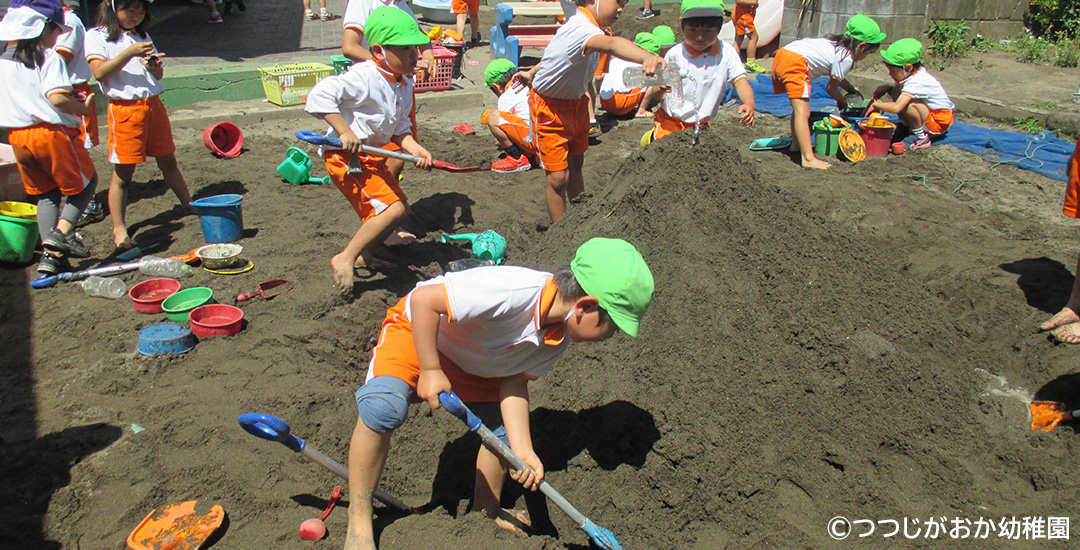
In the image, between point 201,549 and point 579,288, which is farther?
point 201,549

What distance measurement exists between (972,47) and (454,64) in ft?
23.4

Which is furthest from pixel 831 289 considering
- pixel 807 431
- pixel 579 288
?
pixel 579 288

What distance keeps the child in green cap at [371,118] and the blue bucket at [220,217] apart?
972 millimetres

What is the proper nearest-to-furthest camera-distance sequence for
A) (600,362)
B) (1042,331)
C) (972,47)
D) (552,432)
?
1. (552,432)
2. (600,362)
3. (1042,331)
4. (972,47)

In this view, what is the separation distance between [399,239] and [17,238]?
2.30m

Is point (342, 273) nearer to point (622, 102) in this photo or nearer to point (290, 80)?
point (290, 80)

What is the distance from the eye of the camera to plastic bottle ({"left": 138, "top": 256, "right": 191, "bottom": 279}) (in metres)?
4.03

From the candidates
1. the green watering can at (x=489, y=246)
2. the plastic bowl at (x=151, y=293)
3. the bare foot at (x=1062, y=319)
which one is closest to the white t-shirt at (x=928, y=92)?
the bare foot at (x=1062, y=319)

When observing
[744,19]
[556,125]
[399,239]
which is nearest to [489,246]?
[399,239]

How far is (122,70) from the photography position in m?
4.37

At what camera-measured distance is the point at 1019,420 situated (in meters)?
3.07

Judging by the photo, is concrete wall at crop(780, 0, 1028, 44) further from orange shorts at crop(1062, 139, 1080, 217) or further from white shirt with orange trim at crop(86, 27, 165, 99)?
white shirt with orange trim at crop(86, 27, 165, 99)

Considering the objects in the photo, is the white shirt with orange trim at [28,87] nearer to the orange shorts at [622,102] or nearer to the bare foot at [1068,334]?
the orange shorts at [622,102]

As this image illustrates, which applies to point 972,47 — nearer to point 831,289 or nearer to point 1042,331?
point 1042,331
